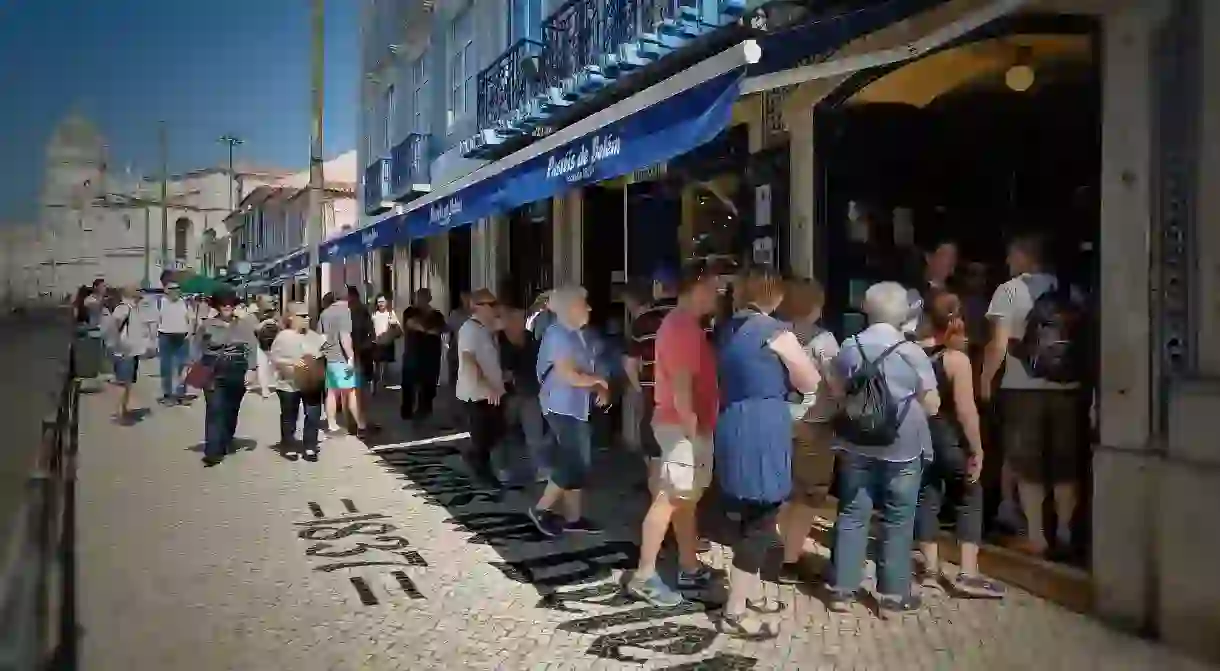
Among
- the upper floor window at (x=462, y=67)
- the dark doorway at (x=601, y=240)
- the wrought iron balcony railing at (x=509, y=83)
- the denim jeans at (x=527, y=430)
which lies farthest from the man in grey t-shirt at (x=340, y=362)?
the upper floor window at (x=462, y=67)

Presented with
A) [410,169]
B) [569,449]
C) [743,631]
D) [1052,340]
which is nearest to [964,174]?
[1052,340]

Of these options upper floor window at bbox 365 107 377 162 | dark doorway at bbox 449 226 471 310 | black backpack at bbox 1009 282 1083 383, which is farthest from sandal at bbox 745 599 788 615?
upper floor window at bbox 365 107 377 162

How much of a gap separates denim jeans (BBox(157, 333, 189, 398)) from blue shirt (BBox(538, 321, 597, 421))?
10.4m

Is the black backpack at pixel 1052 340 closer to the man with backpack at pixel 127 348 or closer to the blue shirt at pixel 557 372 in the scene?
the blue shirt at pixel 557 372

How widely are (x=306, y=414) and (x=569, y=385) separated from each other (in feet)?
15.2

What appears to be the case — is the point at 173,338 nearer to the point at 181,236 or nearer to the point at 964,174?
the point at 964,174

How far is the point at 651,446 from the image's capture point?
257 inches

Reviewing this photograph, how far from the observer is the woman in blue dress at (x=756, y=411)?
4910 mm

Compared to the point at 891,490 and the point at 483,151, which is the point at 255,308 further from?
the point at 891,490

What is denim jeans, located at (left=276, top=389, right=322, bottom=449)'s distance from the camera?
10.4 metres

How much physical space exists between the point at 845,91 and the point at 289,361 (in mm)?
5716

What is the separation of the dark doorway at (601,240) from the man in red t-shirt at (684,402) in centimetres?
710

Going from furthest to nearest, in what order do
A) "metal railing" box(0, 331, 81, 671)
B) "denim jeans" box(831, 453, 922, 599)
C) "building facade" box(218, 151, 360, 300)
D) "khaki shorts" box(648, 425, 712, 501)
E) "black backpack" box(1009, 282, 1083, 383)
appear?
"building facade" box(218, 151, 360, 300)
"black backpack" box(1009, 282, 1083, 383)
"khaki shorts" box(648, 425, 712, 501)
"denim jeans" box(831, 453, 922, 599)
"metal railing" box(0, 331, 81, 671)

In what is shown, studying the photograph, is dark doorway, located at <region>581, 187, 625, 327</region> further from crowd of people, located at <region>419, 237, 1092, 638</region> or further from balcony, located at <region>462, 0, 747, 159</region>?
crowd of people, located at <region>419, 237, 1092, 638</region>
